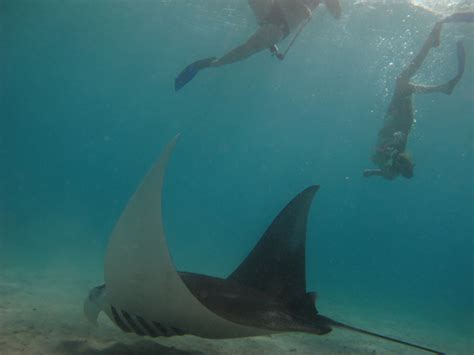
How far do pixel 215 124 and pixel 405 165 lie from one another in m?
53.5

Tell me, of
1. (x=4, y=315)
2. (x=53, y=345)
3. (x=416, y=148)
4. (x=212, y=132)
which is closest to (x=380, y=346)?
(x=53, y=345)

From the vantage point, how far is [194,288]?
12.5 ft

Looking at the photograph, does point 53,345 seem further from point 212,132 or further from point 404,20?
point 212,132

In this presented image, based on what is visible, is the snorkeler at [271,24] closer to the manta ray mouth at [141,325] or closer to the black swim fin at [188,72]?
the black swim fin at [188,72]

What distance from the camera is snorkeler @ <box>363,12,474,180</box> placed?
902 centimetres

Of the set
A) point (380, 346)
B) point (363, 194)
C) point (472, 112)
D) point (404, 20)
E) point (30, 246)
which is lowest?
point (380, 346)

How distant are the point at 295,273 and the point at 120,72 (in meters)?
43.5

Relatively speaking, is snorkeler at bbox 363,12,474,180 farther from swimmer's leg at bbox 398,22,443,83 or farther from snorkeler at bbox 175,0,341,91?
snorkeler at bbox 175,0,341,91

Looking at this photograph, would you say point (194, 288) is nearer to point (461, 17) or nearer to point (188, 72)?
point (188, 72)

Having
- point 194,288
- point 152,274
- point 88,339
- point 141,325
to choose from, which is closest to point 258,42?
point 194,288

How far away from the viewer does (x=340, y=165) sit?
82.6m

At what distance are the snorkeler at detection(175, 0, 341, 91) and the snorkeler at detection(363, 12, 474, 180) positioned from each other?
12.3 feet

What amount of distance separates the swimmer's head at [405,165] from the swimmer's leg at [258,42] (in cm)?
423

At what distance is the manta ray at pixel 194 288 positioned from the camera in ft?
9.55
